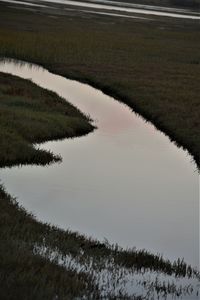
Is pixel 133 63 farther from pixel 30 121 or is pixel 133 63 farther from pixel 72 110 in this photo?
pixel 30 121

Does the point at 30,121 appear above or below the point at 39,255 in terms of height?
above

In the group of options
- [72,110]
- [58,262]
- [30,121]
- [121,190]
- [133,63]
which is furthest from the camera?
[133,63]

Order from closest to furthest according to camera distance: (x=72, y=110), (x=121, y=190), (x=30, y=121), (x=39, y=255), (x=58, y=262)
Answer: (x=39, y=255) → (x=58, y=262) → (x=121, y=190) → (x=30, y=121) → (x=72, y=110)

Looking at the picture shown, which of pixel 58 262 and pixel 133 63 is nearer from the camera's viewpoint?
pixel 58 262

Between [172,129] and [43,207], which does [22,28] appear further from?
[43,207]

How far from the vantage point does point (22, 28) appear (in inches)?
3135

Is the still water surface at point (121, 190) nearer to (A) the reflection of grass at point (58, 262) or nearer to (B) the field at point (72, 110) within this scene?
(B) the field at point (72, 110)

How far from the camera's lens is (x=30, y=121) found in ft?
88.6

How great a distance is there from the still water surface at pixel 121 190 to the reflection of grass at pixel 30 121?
2.23 feet

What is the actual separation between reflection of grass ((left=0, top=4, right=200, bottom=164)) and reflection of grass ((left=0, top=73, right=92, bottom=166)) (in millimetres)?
4500

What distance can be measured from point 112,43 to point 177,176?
50.4 m

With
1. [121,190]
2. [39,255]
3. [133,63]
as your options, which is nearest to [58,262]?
[39,255]

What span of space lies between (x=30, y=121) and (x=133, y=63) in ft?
94.2

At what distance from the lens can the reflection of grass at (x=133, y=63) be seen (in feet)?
107
